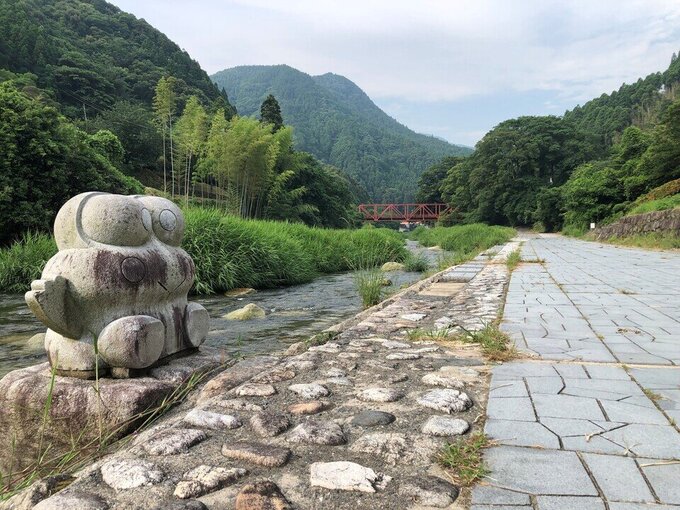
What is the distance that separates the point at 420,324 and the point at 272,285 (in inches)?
242

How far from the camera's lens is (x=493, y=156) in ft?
148

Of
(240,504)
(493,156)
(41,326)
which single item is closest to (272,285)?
(41,326)

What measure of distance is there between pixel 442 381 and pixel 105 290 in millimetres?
1723

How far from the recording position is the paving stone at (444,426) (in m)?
1.59

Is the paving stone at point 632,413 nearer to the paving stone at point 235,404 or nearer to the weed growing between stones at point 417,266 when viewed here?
the paving stone at point 235,404

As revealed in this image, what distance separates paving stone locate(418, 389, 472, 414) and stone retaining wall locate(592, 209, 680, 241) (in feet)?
47.2

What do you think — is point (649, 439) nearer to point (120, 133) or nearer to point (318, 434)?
point (318, 434)

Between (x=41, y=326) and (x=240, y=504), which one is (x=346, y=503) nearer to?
(x=240, y=504)

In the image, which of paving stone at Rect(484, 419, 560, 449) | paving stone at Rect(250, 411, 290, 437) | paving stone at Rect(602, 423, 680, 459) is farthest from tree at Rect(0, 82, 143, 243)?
paving stone at Rect(602, 423, 680, 459)

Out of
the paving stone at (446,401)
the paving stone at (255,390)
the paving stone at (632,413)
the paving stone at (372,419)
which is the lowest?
the paving stone at (255,390)

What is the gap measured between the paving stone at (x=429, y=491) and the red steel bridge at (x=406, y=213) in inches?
2005

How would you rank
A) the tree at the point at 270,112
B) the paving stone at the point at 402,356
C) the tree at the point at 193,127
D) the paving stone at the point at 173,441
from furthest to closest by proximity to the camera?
the tree at the point at 270,112
the tree at the point at 193,127
the paving stone at the point at 402,356
the paving stone at the point at 173,441

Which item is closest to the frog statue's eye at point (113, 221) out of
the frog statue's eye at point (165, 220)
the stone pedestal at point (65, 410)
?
the frog statue's eye at point (165, 220)

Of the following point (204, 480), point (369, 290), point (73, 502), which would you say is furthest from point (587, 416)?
point (369, 290)
